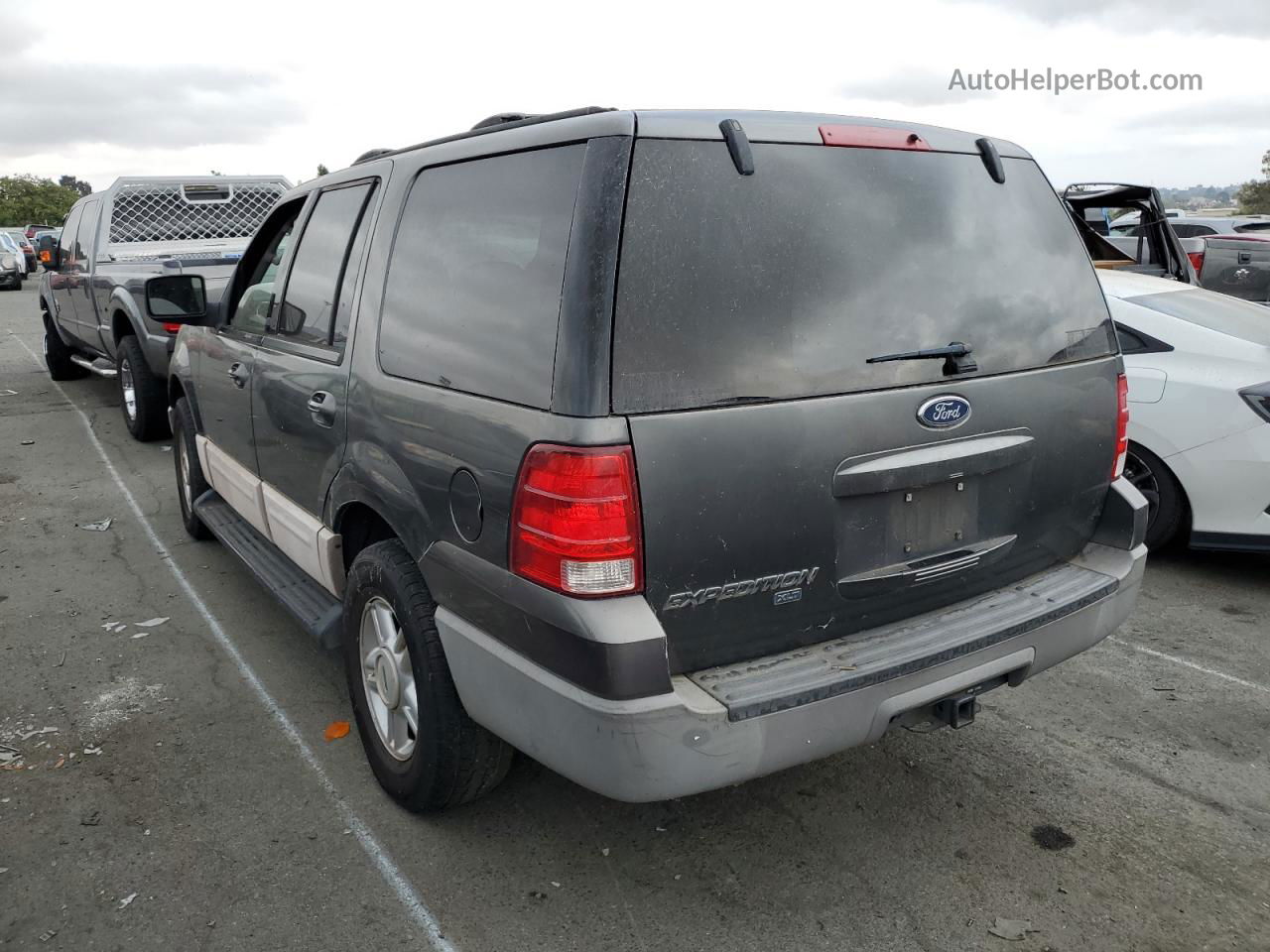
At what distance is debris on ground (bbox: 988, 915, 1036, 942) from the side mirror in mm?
3964

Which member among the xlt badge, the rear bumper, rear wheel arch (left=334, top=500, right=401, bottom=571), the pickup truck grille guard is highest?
the pickup truck grille guard

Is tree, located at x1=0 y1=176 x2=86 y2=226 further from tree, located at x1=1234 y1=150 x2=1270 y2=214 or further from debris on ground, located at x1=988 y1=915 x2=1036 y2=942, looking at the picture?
debris on ground, located at x1=988 y1=915 x2=1036 y2=942

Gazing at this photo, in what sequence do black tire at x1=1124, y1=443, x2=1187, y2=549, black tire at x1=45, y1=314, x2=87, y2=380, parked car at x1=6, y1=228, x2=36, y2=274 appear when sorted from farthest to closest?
1. parked car at x1=6, y1=228, x2=36, y2=274
2. black tire at x1=45, y1=314, x2=87, y2=380
3. black tire at x1=1124, y1=443, x2=1187, y2=549

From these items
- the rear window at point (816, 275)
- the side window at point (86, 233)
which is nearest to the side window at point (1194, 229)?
the side window at point (86, 233)

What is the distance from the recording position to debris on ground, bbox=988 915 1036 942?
2.62 m

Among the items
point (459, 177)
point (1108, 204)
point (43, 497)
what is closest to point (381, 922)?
point (459, 177)

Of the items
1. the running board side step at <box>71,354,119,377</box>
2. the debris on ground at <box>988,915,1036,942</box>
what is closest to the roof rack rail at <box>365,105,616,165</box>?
the debris on ground at <box>988,915,1036,942</box>

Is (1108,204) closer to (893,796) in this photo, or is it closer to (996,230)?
(996,230)

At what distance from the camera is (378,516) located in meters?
3.25

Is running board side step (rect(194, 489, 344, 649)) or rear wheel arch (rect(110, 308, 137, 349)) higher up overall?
rear wheel arch (rect(110, 308, 137, 349))

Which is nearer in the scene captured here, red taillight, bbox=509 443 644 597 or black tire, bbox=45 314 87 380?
red taillight, bbox=509 443 644 597

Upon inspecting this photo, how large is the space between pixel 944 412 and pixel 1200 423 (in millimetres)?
3140

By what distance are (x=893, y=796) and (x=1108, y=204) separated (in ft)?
19.1

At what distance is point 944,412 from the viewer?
2.68 m
